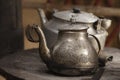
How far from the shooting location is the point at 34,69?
1.63 meters

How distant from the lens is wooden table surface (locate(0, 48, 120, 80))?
151 centimetres

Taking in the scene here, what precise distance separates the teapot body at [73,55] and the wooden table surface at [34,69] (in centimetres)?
4

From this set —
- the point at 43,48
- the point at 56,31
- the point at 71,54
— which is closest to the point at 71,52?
the point at 71,54

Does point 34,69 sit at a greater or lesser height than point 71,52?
lesser

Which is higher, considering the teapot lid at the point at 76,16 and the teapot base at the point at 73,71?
the teapot lid at the point at 76,16

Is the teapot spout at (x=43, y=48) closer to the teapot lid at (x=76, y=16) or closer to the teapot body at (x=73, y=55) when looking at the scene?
A: the teapot body at (x=73, y=55)

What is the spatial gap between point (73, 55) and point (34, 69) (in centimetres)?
23

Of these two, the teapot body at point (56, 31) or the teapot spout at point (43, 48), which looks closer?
the teapot spout at point (43, 48)

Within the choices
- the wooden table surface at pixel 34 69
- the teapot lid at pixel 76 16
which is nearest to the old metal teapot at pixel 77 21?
the teapot lid at pixel 76 16

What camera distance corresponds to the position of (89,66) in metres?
1.53

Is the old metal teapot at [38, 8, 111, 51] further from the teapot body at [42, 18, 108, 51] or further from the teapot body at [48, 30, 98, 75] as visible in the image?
the teapot body at [48, 30, 98, 75]

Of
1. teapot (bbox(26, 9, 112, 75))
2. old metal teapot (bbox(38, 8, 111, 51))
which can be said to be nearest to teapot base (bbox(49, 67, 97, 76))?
teapot (bbox(26, 9, 112, 75))

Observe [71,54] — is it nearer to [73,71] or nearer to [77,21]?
[73,71]

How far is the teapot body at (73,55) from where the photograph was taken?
150 centimetres
